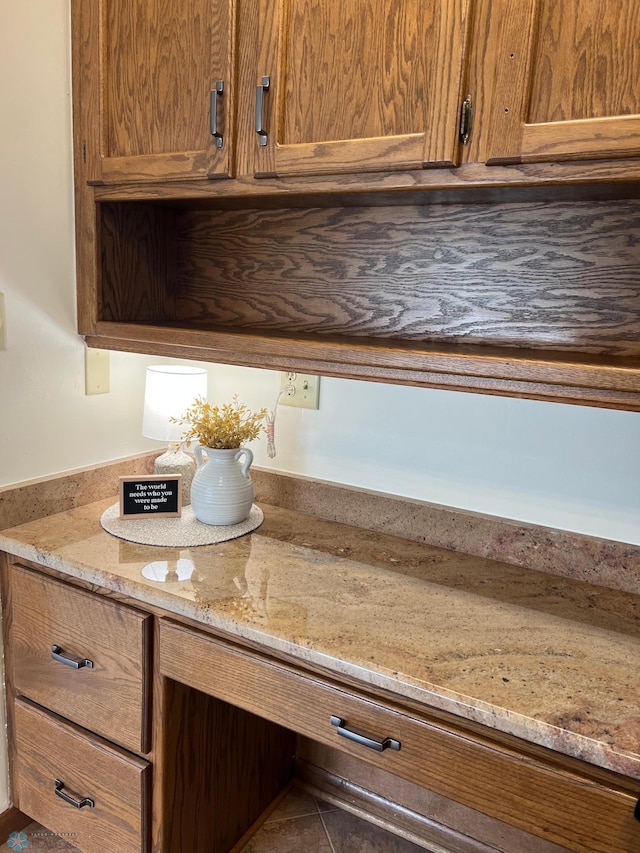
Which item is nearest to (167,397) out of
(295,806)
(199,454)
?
(199,454)

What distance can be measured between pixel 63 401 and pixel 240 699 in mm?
826

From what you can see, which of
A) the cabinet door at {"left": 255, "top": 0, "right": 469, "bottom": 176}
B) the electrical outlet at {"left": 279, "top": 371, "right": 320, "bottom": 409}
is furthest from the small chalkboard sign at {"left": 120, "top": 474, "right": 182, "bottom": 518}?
the cabinet door at {"left": 255, "top": 0, "right": 469, "bottom": 176}

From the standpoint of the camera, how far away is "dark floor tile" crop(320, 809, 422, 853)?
1.53 m

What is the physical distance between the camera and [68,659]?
1265mm

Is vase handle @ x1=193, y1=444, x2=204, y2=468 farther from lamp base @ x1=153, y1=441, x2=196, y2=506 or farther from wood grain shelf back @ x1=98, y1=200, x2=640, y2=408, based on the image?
wood grain shelf back @ x1=98, y1=200, x2=640, y2=408

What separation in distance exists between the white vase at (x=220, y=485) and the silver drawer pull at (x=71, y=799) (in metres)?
0.64

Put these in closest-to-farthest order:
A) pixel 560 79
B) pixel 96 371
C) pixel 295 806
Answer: pixel 560 79
pixel 96 371
pixel 295 806

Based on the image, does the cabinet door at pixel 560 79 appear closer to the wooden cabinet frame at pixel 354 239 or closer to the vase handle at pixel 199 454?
the wooden cabinet frame at pixel 354 239

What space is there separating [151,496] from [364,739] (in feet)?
2.50

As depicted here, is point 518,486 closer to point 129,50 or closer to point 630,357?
point 630,357

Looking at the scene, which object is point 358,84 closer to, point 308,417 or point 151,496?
point 308,417

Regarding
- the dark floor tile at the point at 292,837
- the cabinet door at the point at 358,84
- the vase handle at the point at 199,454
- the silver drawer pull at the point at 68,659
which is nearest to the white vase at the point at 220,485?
the vase handle at the point at 199,454

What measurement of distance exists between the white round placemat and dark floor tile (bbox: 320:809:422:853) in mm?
843

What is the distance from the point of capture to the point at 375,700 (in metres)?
0.95
